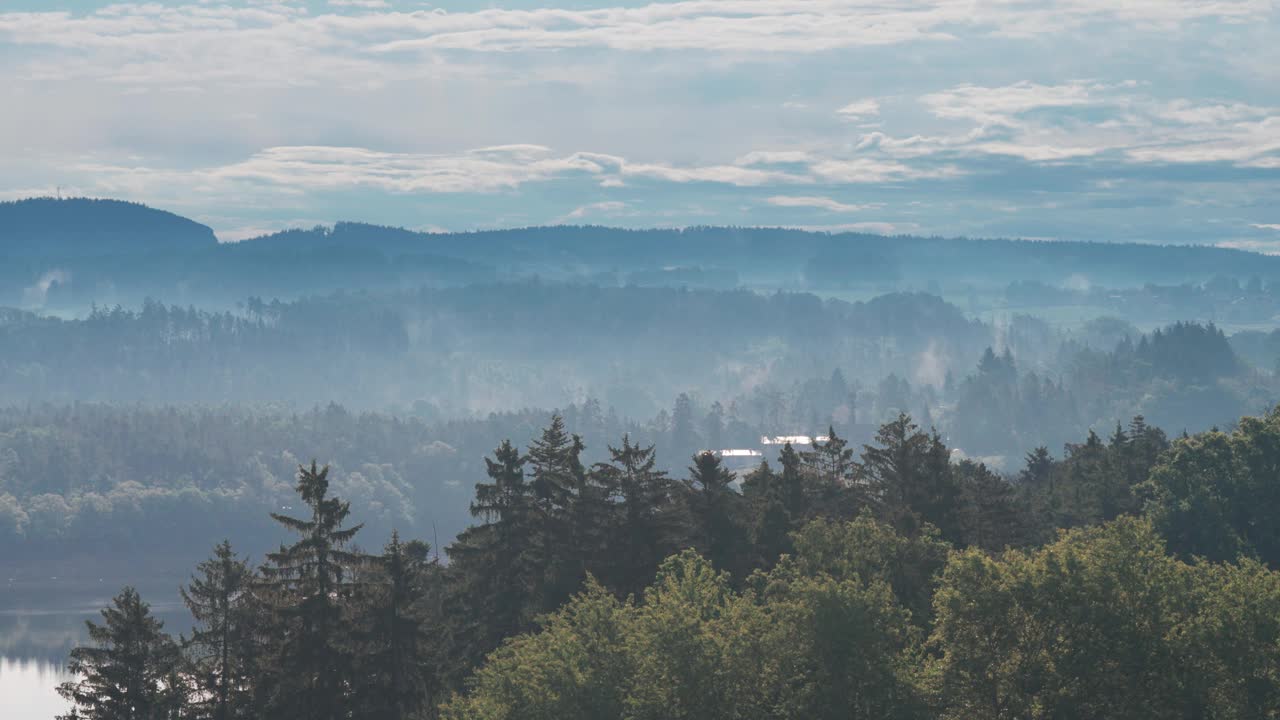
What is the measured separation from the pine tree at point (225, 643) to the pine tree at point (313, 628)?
2043 millimetres

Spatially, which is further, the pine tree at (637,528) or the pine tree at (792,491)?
the pine tree at (792,491)

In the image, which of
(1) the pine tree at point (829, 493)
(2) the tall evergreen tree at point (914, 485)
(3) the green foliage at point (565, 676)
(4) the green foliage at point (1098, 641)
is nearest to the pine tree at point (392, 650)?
(3) the green foliage at point (565, 676)

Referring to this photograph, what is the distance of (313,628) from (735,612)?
18.4 metres

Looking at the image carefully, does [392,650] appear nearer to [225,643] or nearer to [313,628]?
[313,628]

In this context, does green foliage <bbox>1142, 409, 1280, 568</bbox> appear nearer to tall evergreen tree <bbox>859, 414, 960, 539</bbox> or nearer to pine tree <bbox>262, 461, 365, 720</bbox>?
tall evergreen tree <bbox>859, 414, 960, 539</bbox>

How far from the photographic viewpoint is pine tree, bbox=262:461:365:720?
65.9 m

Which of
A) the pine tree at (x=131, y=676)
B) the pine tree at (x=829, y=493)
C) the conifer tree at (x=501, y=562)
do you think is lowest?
the pine tree at (x=131, y=676)

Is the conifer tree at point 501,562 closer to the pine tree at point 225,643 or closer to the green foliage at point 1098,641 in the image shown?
the pine tree at point 225,643

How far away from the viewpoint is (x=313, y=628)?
66750 millimetres

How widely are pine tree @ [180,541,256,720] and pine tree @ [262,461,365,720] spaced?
204cm

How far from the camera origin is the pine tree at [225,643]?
68.4 metres

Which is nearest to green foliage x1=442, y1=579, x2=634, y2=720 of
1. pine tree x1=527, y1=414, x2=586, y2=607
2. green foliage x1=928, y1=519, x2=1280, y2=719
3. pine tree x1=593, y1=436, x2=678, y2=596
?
green foliage x1=928, y1=519, x2=1280, y2=719

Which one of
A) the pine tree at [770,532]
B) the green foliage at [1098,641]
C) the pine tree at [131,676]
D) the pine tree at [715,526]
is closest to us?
the green foliage at [1098,641]

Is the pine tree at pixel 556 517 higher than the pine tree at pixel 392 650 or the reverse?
higher
